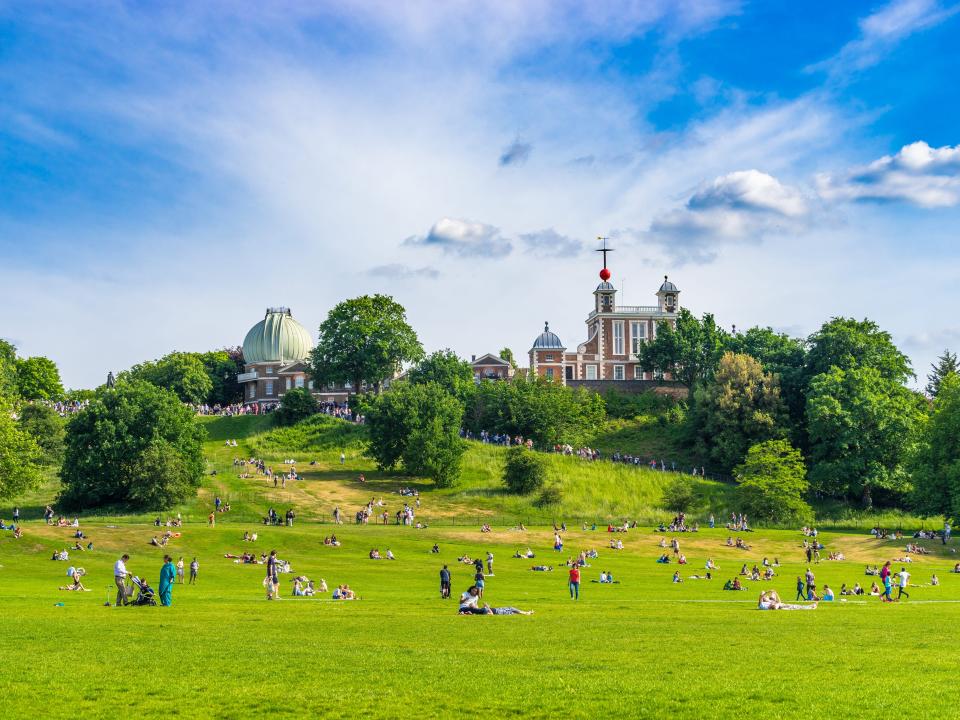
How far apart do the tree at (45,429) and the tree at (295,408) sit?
82.9 feet

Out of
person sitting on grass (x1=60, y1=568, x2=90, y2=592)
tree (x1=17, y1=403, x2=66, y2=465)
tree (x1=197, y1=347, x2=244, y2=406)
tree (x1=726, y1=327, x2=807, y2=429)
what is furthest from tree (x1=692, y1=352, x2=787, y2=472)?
tree (x1=197, y1=347, x2=244, y2=406)

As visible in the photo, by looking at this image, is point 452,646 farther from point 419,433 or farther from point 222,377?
point 222,377

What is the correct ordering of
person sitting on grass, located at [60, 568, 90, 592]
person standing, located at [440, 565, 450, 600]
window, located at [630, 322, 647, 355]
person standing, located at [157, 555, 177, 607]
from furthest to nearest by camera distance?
window, located at [630, 322, 647, 355]
person sitting on grass, located at [60, 568, 90, 592]
person standing, located at [440, 565, 450, 600]
person standing, located at [157, 555, 177, 607]

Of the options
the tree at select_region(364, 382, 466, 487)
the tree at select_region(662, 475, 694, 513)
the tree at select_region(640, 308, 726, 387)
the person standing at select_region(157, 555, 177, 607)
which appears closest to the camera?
the person standing at select_region(157, 555, 177, 607)

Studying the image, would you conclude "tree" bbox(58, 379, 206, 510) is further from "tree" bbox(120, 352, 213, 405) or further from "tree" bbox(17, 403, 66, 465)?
"tree" bbox(120, 352, 213, 405)

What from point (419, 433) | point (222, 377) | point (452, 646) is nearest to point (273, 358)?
point (222, 377)

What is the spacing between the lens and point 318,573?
156 feet

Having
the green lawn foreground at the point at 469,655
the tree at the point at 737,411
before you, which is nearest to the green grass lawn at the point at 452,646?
the green lawn foreground at the point at 469,655

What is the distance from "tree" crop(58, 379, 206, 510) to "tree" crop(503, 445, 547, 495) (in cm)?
2605

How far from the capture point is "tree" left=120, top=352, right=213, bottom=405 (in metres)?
136

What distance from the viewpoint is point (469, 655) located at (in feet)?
72.2

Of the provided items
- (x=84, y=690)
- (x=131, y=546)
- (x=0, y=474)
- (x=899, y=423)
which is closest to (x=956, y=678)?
(x=84, y=690)

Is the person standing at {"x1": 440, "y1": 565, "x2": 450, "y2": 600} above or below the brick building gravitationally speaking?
below

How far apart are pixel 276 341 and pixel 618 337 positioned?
51766 millimetres
